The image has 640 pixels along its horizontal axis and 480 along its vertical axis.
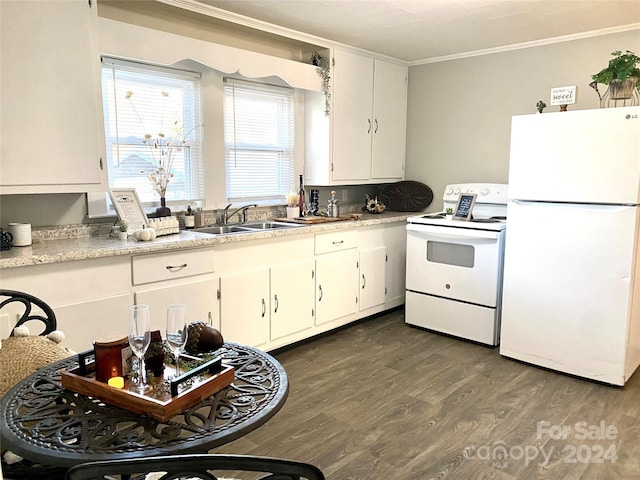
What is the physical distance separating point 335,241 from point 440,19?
175 cm

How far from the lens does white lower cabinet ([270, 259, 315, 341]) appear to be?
336 cm

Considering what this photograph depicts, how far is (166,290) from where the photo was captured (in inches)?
108

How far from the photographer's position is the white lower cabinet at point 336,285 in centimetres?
368

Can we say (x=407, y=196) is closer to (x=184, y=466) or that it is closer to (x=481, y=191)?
(x=481, y=191)

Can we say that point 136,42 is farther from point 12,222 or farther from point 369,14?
point 369,14

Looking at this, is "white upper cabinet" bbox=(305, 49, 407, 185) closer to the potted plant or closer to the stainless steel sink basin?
the stainless steel sink basin

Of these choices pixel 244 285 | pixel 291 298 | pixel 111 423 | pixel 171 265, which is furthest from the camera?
pixel 291 298

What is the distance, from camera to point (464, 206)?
3998 millimetres

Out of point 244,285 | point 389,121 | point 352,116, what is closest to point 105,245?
point 244,285

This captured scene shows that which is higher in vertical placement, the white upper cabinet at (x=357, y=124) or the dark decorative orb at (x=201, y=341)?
the white upper cabinet at (x=357, y=124)

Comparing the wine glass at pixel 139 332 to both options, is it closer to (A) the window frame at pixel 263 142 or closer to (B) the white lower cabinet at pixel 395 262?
(A) the window frame at pixel 263 142

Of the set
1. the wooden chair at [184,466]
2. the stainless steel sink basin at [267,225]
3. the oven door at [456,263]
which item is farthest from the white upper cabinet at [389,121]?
the wooden chair at [184,466]

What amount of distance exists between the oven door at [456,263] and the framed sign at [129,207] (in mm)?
2155

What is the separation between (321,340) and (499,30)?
108 inches
